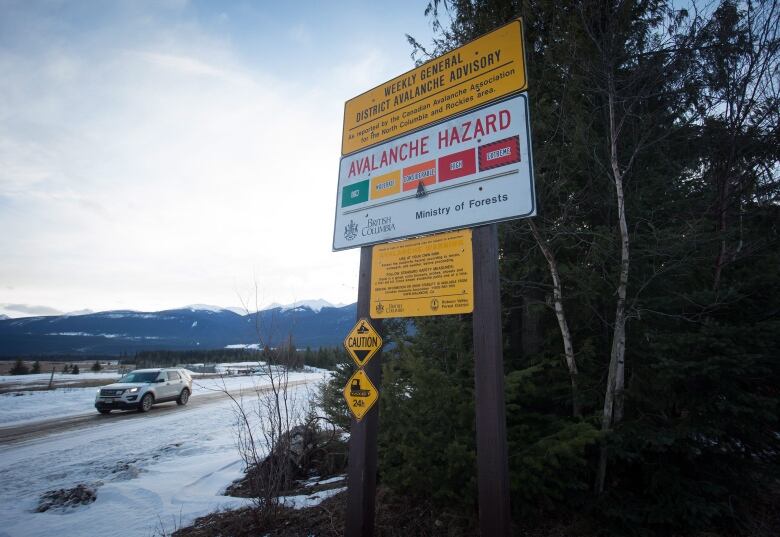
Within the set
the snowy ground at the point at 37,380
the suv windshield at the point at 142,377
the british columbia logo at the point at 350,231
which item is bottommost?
the snowy ground at the point at 37,380

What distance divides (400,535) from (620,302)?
11.8 feet

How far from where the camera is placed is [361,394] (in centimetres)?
348

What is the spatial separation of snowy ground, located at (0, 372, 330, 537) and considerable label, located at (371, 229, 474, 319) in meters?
3.33

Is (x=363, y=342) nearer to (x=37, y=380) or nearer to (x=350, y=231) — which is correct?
(x=350, y=231)

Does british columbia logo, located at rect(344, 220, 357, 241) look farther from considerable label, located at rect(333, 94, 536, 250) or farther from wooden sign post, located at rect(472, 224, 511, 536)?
wooden sign post, located at rect(472, 224, 511, 536)

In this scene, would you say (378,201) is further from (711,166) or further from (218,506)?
(711,166)

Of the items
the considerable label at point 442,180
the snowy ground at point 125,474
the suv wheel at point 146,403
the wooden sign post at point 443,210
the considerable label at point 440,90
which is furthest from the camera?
the suv wheel at point 146,403

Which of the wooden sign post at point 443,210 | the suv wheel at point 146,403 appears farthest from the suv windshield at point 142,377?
the wooden sign post at point 443,210

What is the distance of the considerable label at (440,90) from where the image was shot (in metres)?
3.19

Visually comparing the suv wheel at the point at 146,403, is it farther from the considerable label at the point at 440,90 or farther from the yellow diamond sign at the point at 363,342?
the considerable label at the point at 440,90

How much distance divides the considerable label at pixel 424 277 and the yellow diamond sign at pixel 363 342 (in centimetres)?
15

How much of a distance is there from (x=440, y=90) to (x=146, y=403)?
16946 mm

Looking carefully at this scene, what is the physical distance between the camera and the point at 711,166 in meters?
5.91

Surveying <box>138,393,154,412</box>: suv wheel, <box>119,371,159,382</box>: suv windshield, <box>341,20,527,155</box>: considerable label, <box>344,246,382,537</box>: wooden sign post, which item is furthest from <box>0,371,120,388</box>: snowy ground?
<box>341,20,527,155</box>: considerable label
